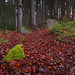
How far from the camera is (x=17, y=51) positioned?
9.36 feet

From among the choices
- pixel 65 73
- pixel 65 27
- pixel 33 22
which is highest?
pixel 33 22

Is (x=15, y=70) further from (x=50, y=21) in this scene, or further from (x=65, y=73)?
(x=50, y=21)

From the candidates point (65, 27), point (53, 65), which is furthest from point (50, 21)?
point (53, 65)

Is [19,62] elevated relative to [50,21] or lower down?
lower down

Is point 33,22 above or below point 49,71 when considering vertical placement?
above

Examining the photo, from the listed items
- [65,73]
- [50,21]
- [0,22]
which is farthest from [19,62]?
[0,22]

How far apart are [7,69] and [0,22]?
15.7 m

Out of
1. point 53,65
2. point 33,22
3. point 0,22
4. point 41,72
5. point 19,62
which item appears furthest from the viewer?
point 0,22

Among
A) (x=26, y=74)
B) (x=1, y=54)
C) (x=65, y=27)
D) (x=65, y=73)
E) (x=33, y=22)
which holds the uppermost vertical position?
(x=33, y=22)

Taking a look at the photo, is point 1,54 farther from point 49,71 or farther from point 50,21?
point 50,21

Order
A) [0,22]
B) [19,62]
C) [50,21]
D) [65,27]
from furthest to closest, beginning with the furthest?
[0,22] → [50,21] → [65,27] → [19,62]

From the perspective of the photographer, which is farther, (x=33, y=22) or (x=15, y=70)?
(x=33, y=22)

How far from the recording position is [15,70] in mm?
2221

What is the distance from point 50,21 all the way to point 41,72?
13284 mm
